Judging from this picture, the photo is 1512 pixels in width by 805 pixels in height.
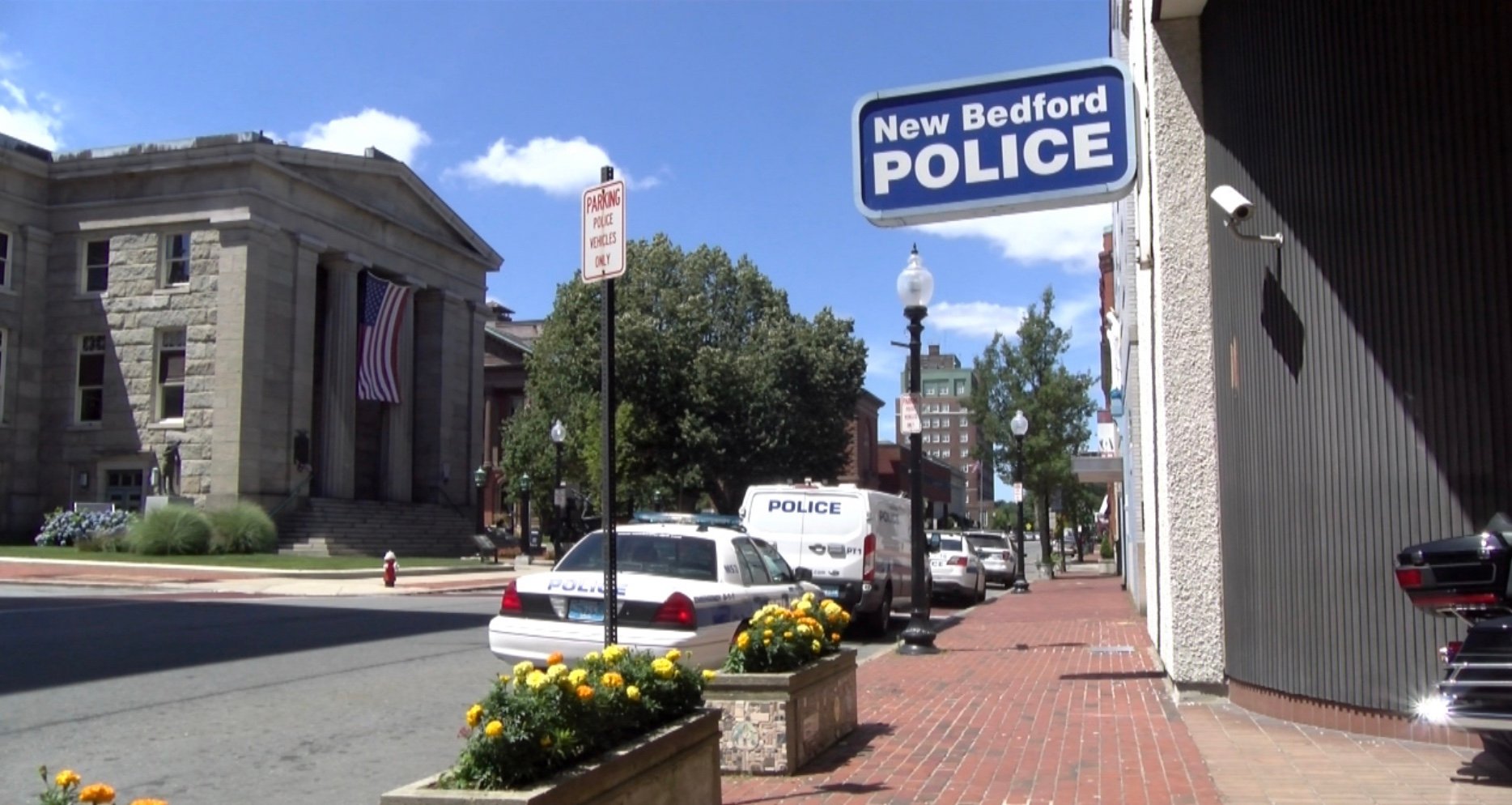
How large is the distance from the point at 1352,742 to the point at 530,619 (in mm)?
5831

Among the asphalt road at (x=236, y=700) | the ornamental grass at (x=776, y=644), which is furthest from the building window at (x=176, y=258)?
the ornamental grass at (x=776, y=644)

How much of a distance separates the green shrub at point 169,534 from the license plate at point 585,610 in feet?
96.2

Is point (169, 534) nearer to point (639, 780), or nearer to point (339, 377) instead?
point (339, 377)

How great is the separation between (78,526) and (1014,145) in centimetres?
3607

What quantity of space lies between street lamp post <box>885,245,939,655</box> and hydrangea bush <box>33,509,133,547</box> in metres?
29.7

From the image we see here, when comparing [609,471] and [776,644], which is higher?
[609,471]

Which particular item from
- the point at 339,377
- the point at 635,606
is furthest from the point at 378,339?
the point at 635,606

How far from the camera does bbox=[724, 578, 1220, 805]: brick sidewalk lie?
6906 mm

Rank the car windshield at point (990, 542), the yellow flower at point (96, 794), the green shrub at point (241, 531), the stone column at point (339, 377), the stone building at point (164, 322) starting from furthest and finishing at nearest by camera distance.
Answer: the stone column at point (339, 377)
the stone building at point (164, 322)
the green shrub at point (241, 531)
the car windshield at point (990, 542)
the yellow flower at point (96, 794)

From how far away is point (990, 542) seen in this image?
36781mm

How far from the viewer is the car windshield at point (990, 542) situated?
36219 mm

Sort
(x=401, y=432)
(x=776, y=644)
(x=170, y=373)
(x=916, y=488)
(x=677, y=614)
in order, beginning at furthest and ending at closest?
(x=401, y=432) → (x=170, y=373) → (x=916, y=488) → (x=677, y=614) → (x=776, y=644)

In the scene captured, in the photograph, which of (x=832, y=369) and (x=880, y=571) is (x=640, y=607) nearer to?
(x=880, y=571)

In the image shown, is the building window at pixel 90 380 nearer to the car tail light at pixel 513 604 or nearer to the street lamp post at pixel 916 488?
the street lamp post at pixel 916 488
